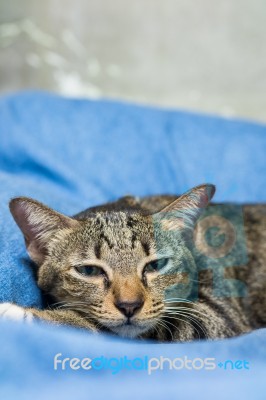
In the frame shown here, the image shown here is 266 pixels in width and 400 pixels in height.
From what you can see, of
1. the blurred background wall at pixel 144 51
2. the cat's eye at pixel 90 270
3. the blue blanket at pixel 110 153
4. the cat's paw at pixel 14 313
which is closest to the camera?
the cat's paw at pixel 14 313

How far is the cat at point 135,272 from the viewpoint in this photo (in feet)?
3.47

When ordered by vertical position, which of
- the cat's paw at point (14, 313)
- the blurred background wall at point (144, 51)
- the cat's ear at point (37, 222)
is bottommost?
the cat's paw at point (14, 313)

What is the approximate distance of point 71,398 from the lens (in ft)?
2.38

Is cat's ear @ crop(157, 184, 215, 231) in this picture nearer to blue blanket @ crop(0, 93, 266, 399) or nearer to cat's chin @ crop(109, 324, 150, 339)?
cat's chin @ crop(109, 324, 150, 339)

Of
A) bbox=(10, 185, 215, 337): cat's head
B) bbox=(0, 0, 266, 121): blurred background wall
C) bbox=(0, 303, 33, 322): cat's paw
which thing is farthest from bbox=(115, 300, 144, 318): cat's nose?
bbox=(0, 0, 266, 121): blurred background wall

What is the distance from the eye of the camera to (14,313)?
1.02 meters

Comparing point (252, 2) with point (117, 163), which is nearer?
point (117, 163)

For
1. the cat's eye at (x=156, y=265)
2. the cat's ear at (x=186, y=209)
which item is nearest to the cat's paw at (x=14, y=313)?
the cat's eye at (x=156, y=265)

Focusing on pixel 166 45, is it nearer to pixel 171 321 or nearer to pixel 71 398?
pixel 171 321

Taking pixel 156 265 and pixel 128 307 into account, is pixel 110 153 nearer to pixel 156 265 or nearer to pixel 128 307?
pixel 156 265

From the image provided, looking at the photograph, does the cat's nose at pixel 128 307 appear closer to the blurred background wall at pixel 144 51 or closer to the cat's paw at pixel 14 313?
the cat's paw at pixel 14 313

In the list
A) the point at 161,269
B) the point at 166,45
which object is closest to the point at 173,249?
the point at 161,269

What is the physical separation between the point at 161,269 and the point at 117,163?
109 centimetres

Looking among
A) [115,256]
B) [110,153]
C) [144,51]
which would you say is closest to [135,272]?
[115,256]
